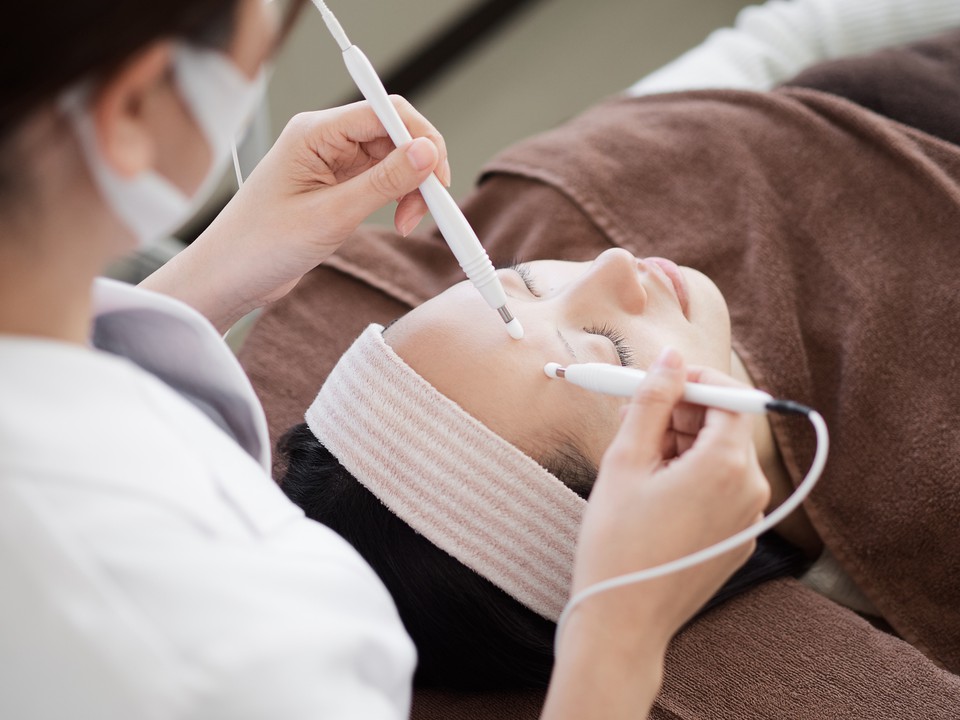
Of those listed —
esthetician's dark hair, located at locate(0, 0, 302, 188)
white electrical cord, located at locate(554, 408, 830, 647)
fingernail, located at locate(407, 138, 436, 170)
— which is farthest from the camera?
fingernail, located at locate(407, 138, 436, 170)

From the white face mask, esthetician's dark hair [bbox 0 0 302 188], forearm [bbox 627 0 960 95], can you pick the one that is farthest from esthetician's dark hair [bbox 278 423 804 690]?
forearm [bbox 627 0 960 95]

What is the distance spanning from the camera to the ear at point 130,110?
1.56 ft

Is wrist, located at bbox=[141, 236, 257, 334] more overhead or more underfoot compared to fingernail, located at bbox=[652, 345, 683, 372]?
more overhead

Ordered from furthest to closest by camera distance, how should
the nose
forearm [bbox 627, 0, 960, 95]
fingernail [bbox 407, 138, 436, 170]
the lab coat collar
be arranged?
forearm [bbox 627, 0, 960, 95] < the nose < fingernail [bbox 407, 138, 436, 170] < the lab coat collar

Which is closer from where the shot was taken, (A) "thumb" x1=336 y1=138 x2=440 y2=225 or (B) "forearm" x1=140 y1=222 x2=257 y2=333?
(A) "thumb" x1=336 y1=138 x2=440 y2=225

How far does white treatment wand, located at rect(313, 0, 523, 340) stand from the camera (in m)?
0.84

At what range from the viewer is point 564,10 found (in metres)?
2.54

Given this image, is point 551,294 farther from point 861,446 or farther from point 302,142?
point 861,446

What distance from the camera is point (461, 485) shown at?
860mm

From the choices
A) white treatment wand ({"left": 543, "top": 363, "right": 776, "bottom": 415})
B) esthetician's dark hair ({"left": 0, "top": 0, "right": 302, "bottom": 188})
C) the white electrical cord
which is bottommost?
the white electrical cord

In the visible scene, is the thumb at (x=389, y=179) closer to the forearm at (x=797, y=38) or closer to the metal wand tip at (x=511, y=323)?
the metal wand tip at (x=511, y=323)

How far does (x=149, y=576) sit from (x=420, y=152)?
1.61 ft

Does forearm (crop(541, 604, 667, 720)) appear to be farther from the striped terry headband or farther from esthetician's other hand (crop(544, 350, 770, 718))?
the striped terry headband

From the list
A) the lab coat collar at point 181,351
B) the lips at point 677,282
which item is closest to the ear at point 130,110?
the lab coat collar at point 181,351
